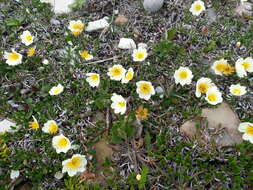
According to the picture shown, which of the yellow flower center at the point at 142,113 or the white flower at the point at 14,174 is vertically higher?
the yellow flower center at the point at 142,113

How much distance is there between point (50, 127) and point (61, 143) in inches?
8.3

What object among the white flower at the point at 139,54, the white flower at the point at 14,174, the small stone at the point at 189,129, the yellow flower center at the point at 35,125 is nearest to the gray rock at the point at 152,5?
the white flower at the point at 139,54

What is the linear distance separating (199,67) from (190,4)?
3.13 ft

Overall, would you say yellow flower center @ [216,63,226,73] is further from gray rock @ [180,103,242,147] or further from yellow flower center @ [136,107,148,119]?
yellow flower center @ [136,107,148,119]

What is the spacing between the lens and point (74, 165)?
265 cm

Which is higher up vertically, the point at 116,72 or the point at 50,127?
the point at 116,72

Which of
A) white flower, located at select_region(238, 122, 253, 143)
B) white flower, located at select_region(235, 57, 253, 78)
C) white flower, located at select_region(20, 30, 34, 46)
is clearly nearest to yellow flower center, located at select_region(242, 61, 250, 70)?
white flower, located at select_region(235, 57, 253, 78)

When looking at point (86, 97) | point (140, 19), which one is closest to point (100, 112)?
point (86, 97)

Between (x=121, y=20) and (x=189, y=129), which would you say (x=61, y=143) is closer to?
(x=189, y=129)

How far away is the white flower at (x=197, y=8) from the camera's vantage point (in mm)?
3498

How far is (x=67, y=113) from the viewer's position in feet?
10.1

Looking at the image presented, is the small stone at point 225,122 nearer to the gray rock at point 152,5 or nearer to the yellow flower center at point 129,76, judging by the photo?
the yellow flower center at point 129,76

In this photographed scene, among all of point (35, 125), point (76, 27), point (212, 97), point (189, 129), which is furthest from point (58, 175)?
point (76, 27)

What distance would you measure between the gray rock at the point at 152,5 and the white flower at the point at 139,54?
72 centimetres
